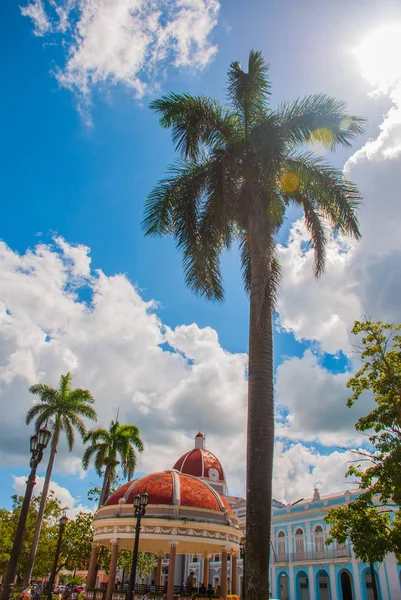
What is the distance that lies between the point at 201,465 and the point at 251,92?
50.2m

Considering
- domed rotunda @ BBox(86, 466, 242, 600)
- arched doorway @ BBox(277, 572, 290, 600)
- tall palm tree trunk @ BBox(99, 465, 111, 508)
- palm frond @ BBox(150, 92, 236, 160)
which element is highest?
palm frond @ BBox(150, 92, 236, 160)

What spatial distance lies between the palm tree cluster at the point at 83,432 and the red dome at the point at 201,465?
65.3ft

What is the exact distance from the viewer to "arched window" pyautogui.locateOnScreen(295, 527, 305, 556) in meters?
38.2

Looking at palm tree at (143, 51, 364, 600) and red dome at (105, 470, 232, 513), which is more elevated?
palm tree at (143, 51, 364, 600)

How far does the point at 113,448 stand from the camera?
119ft

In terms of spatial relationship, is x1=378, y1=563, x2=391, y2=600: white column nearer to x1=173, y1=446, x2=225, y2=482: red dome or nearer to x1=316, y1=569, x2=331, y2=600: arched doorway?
x1=316, y1=569, x2=331, y2=600: arched doorway

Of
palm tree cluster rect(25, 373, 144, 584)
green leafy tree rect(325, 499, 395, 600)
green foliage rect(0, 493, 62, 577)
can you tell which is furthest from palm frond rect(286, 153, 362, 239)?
green foliage rect(0, 493, 62, 577)

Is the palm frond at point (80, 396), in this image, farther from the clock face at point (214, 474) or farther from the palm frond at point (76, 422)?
the clock face at point (214, 474)

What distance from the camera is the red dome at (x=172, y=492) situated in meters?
21.2

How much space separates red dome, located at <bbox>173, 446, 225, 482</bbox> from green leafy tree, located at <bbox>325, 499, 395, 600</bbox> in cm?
4244

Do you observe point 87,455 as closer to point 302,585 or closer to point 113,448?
point 113,448

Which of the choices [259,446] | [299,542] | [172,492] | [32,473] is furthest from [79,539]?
[259,446]

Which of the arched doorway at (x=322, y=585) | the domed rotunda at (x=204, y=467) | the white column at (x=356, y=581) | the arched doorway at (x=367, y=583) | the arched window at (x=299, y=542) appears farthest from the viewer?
the domed rotunda at (x=204, y=467)

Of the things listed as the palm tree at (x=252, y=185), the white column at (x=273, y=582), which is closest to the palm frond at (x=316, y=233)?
the palm tree at (x=252, y=185)
